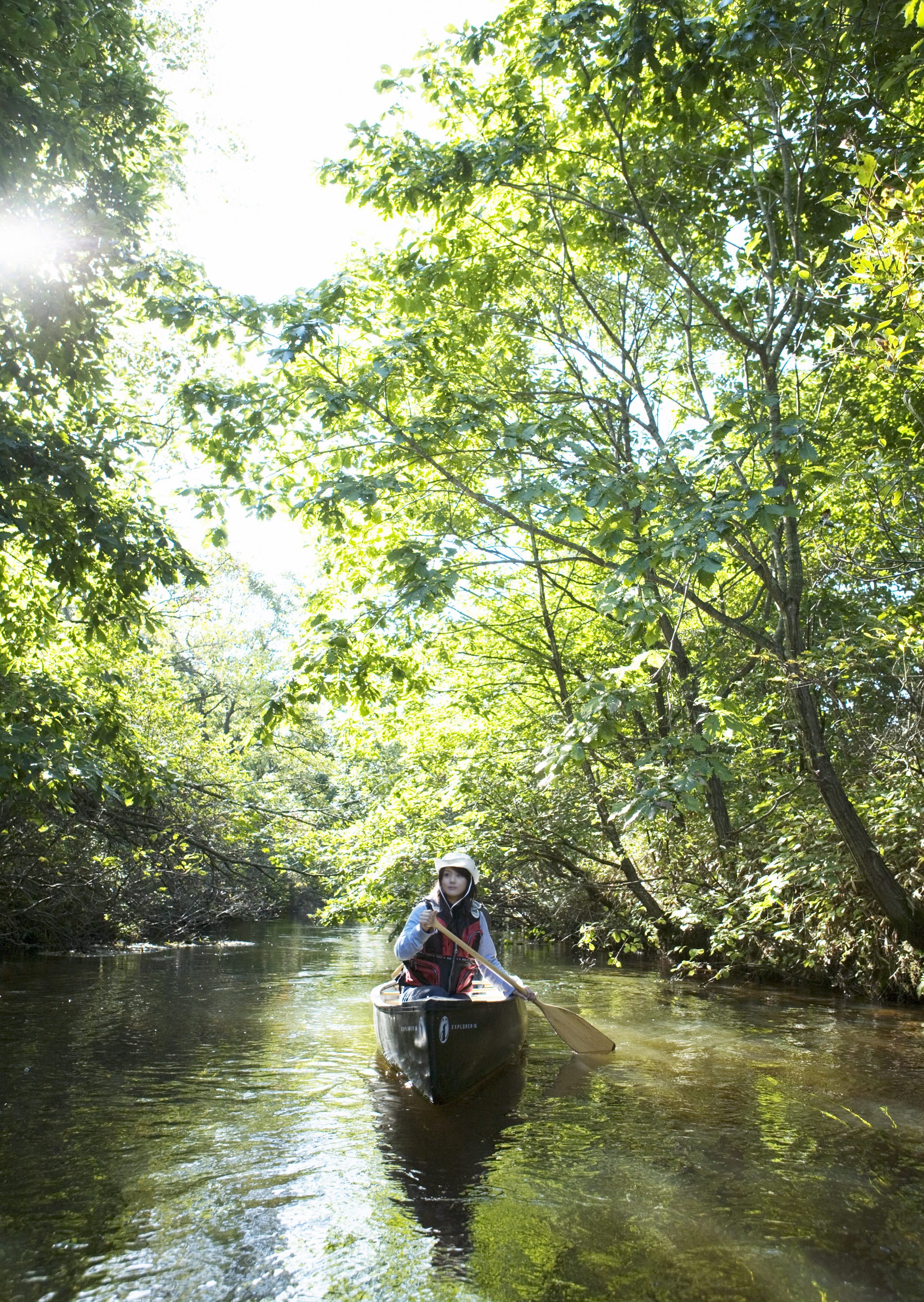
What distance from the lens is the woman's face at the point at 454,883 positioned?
7.10m

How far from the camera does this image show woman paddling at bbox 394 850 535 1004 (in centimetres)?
705

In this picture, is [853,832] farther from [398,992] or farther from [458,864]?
[398,992]

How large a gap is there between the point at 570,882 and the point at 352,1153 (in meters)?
9.27

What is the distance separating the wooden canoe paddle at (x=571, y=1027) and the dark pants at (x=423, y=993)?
34cm

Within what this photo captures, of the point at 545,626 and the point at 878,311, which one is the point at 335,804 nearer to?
the point at 545,626

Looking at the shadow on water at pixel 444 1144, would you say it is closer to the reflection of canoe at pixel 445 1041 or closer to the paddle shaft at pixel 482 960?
the reflection of canoe at pixel 445 1041

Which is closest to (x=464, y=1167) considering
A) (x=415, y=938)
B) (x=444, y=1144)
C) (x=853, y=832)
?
(x=444, y=1144)

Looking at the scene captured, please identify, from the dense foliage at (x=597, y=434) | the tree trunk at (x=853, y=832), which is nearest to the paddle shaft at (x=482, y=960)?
the dense foliage at (x=597, y=434)

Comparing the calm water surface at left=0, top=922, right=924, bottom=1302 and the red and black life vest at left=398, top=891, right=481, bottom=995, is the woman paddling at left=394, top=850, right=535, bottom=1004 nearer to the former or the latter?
the red and black life vest at left=398, top=891, right=481, bottom=995

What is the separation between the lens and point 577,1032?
737cm

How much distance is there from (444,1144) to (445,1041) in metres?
0.73

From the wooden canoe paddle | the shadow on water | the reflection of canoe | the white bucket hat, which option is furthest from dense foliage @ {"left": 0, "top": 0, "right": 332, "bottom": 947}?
the shadow on water

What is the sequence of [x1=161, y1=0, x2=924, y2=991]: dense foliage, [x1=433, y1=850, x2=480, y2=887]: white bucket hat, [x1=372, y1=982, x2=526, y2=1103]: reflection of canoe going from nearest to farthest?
[x1=372, y1=982, x2=526, y2=1103]: reflection of canoe, [x1=161, y1=0, x2=924, y2=991]: dense foliage, [x1=433, y1=850, x2=480, y2=887]: white bucket hat

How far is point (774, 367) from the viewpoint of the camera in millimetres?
8367
